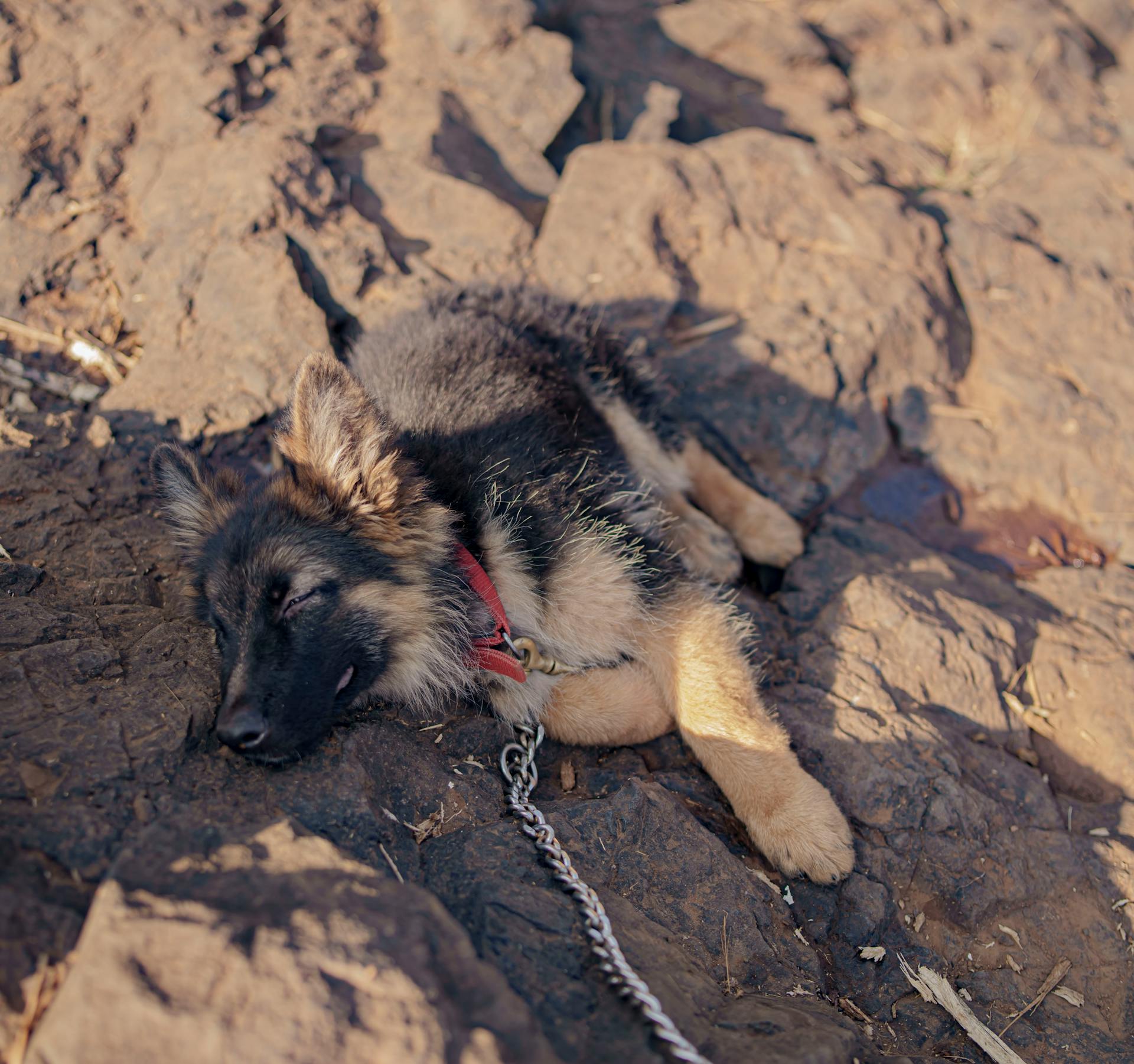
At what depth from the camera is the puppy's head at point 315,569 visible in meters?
2.61

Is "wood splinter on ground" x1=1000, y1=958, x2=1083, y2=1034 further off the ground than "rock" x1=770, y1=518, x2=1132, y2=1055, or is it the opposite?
"rock" x1=770, y1=518, x2=1132, y2=1055

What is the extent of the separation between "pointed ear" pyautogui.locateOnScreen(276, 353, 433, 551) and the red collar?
0.24 meters

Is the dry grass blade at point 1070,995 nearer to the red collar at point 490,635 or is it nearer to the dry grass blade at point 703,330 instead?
the red collar at point 490,635

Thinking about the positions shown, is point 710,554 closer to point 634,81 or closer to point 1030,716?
point 1030,716

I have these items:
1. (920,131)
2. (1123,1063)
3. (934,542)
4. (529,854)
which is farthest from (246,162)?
(920,131)

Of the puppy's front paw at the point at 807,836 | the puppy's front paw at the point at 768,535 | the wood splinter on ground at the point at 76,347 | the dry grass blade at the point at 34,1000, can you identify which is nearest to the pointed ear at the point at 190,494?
the wood splinter on ground at the point at 76,347

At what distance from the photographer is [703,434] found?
482 cm

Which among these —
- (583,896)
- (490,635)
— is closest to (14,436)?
(490,635)

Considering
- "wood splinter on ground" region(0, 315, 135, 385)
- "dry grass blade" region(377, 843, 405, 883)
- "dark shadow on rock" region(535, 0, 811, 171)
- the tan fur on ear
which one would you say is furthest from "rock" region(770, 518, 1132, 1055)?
"dark shadow on rock" region(535, 0, 811, 171)

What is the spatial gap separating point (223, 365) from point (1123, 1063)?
4571 millimetres

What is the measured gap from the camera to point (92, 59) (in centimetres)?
473

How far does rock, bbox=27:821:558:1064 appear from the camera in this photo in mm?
1500

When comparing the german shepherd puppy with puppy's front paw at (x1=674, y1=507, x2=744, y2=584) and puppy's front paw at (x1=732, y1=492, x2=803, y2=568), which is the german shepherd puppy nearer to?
puppy's front paw at (x1=674, y1=507, x2=744, y2=584)

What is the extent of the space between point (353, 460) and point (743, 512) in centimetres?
234
